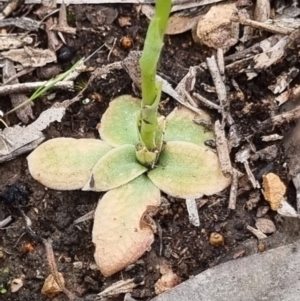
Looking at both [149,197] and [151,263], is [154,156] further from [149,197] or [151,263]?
[151,263]

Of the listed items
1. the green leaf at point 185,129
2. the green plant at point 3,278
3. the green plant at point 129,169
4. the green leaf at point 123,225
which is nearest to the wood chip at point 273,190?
the green plant at point 129,169

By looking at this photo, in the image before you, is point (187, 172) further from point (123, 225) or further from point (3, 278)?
point (3, 278)

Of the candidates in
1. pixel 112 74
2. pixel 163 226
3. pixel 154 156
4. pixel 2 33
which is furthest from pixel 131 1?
pixel 163 226

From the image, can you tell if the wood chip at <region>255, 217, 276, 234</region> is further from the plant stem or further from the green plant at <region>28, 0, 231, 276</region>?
the plant stem

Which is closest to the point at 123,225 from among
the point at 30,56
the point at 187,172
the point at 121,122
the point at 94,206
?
the point at 94,206

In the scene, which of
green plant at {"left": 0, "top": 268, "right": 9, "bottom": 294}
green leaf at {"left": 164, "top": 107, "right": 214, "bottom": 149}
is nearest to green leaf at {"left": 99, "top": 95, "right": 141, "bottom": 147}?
green leaf at {"left": 164, "top": 107, "right": 214, "bottom": 149}

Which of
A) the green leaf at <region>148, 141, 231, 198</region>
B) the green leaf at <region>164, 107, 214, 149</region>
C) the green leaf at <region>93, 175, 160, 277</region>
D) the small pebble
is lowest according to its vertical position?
the small pebble
